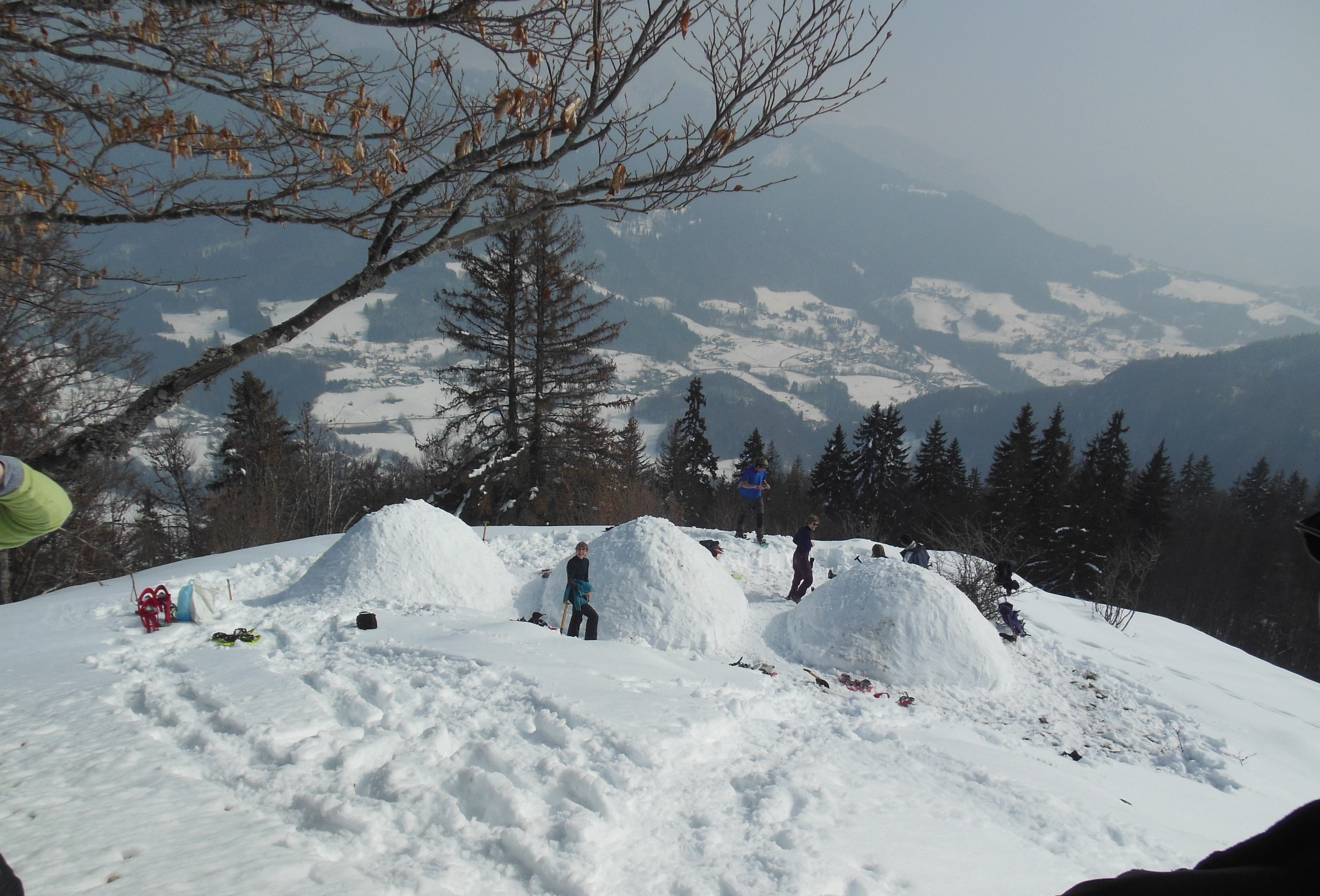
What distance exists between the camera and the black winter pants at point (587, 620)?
26.7 ft

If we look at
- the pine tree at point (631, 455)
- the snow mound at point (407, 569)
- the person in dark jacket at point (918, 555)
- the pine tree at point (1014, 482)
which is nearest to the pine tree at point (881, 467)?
the pine tree at point (1014, 482)

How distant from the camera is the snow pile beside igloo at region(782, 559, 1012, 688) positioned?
29.7 feet

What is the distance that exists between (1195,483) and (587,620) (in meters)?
68.8

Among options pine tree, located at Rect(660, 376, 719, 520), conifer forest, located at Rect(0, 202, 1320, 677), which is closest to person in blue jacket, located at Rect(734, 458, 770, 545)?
conifer forest, located at Rect(0, 202, 1320, 677)

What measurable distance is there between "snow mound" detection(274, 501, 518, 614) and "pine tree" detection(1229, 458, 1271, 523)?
63122 millimetres

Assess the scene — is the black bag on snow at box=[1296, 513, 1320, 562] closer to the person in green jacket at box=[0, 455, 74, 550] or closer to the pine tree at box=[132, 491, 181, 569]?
the person in green jacket at box=[0, 455, 74, 550]

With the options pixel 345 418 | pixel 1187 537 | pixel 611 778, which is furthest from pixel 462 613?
pixel 345 418

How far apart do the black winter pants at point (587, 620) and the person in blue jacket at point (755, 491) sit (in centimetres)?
550

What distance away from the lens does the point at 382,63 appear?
4.75 meters

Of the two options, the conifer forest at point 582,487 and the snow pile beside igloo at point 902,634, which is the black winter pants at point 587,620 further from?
the conifer forest at point 582,487

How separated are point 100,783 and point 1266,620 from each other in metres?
62.4

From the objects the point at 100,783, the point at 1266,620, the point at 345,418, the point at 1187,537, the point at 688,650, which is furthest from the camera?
the point at 345,418

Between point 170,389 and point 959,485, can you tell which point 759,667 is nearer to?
point 170,389

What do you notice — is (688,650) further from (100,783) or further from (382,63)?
(382,63)
